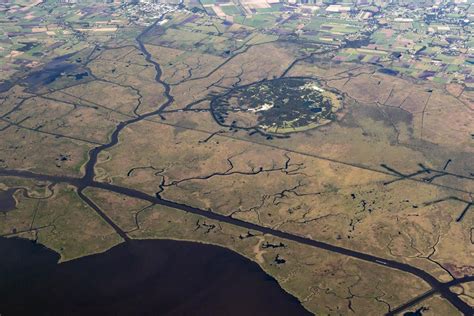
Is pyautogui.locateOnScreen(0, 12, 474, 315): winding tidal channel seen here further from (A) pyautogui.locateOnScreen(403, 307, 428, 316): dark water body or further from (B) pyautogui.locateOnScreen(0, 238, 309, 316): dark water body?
(A) pyautogui.locateOnScreen(403, 307, 428, 316): dark water body

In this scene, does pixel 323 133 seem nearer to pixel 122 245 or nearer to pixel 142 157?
pixel 142 157

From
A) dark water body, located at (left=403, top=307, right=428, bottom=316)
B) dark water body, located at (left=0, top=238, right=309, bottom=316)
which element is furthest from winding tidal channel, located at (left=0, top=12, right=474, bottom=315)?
dark water body, located at (left=403, top=307, right=428, bottom=316)

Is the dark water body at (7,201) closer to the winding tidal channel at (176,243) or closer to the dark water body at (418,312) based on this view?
the winding tidal channel at (176,243)

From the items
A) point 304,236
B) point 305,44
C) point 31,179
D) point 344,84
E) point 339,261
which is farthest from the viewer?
point 305,44

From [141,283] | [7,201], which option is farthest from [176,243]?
[7,201]

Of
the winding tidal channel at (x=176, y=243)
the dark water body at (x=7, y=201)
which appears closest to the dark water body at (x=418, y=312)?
the winding tidal channel at (x=176, y=243)

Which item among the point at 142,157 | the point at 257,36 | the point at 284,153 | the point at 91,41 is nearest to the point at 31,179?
the point at 142,157

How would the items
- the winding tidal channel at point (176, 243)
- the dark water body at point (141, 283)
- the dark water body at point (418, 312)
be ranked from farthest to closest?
the winding tidal channel at point (176, 243)
the dark water body at point (141, 283)
the dark water body at point (418, 312)

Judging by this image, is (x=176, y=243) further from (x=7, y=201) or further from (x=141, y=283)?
(x=7, y=201)
